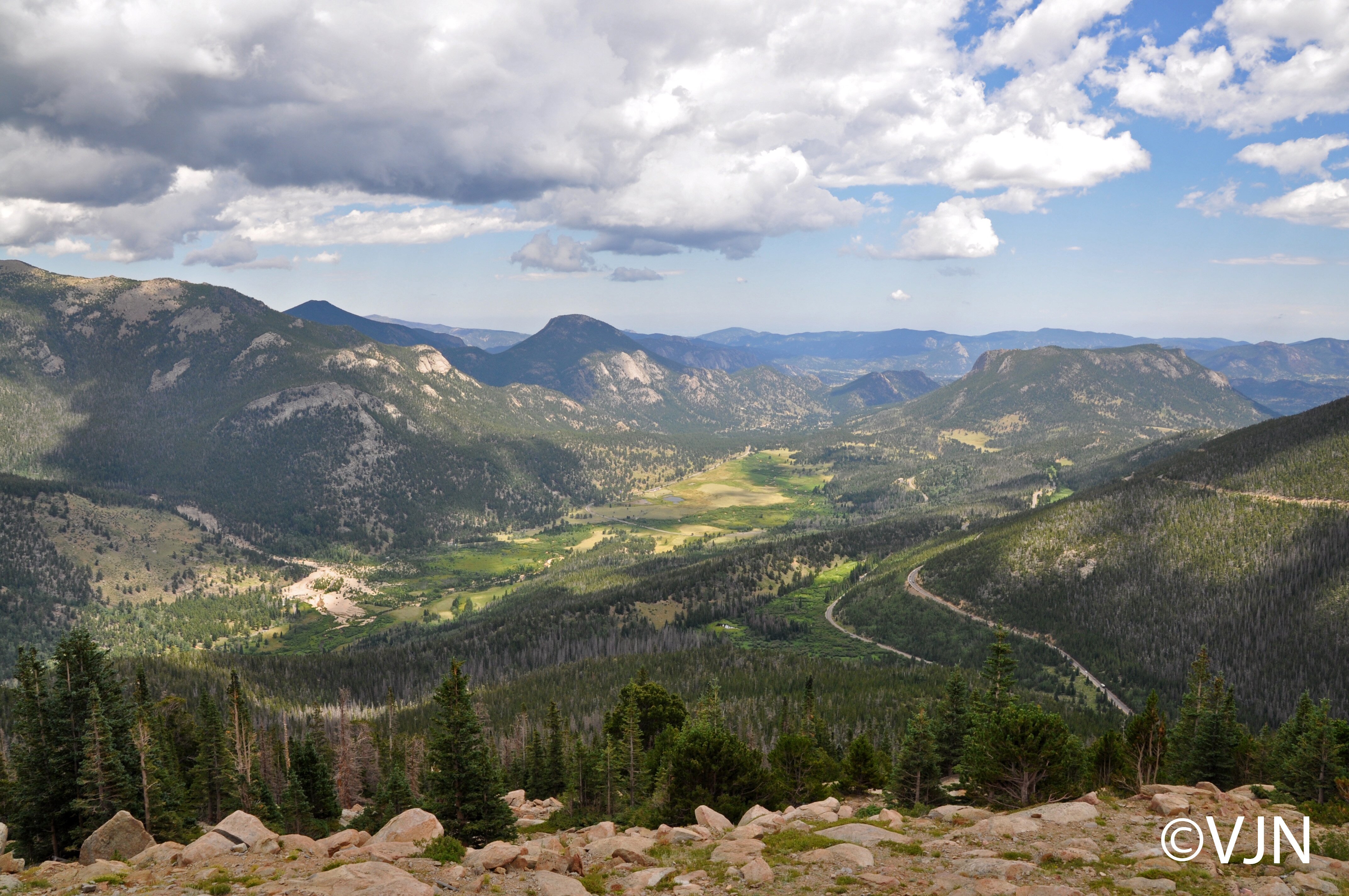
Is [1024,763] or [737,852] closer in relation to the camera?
[737,852]

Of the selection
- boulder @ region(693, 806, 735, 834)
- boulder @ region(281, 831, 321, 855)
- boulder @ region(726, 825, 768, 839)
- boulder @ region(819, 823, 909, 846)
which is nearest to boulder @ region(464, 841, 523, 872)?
boulder @ region(281, 831, 321, 855)

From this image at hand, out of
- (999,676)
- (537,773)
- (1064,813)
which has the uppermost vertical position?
(1064,813)

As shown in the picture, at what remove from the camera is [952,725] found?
81.2 meters

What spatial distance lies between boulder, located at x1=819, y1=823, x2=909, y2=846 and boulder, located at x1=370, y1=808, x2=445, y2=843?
21.8 meters

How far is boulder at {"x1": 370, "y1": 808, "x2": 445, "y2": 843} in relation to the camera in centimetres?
4112

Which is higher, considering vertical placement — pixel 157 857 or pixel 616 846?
pixel 157 857

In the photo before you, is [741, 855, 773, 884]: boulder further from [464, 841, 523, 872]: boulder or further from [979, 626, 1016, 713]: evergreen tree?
[979, 626, 1016, 713]: evergreen tree

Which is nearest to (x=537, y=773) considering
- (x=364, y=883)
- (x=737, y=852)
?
(x=737, y=852)

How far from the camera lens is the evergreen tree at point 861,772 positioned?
70.7 m

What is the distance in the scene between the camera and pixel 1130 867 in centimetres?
3347

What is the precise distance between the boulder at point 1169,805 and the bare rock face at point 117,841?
57.0m

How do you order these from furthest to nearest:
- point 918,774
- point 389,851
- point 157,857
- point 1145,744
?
point 918,774
point 1145,744
point 157,857
point 389,851

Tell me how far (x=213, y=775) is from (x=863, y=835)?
251 ft

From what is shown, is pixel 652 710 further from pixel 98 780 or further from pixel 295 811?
pixel 98 780
